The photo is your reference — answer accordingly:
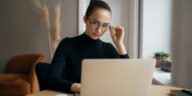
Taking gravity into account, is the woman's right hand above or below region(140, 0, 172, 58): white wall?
below

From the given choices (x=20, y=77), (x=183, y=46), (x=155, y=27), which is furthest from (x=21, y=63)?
(x=183, y=46)

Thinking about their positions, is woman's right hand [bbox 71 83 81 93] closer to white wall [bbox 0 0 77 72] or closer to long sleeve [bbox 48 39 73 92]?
long sleeve [bbox 48 39 73 92]

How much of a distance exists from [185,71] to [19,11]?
9.67ft

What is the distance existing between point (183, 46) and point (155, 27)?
2.94 feet

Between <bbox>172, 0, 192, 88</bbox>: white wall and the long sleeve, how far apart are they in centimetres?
123

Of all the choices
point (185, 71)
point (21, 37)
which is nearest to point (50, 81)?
point (185, 71)

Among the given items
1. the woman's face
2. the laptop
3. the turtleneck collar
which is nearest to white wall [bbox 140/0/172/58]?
the turtleneck collar

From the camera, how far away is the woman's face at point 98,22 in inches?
58.3

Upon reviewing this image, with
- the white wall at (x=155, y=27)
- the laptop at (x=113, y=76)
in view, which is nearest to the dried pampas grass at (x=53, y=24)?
the white wall at (x=155, y=27)

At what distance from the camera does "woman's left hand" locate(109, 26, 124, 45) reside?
1743 mm

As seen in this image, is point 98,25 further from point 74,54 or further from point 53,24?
point 53,24

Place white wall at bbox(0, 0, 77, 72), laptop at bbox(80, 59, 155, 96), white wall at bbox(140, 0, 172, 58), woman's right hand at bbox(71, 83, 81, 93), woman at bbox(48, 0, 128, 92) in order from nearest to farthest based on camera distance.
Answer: laptop at bbox(80, 59, 155, 96) → woman's right hand at bbox(71, 83, 81, 93) → woman at bbox(48, 0, 128, 92) → white wall at bbox(140, 0, 172, 58) → white wall at bbox(0, 0, 77, 72)

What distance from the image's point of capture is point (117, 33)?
1771 mm

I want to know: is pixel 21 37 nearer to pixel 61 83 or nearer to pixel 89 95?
pixel 61 83
